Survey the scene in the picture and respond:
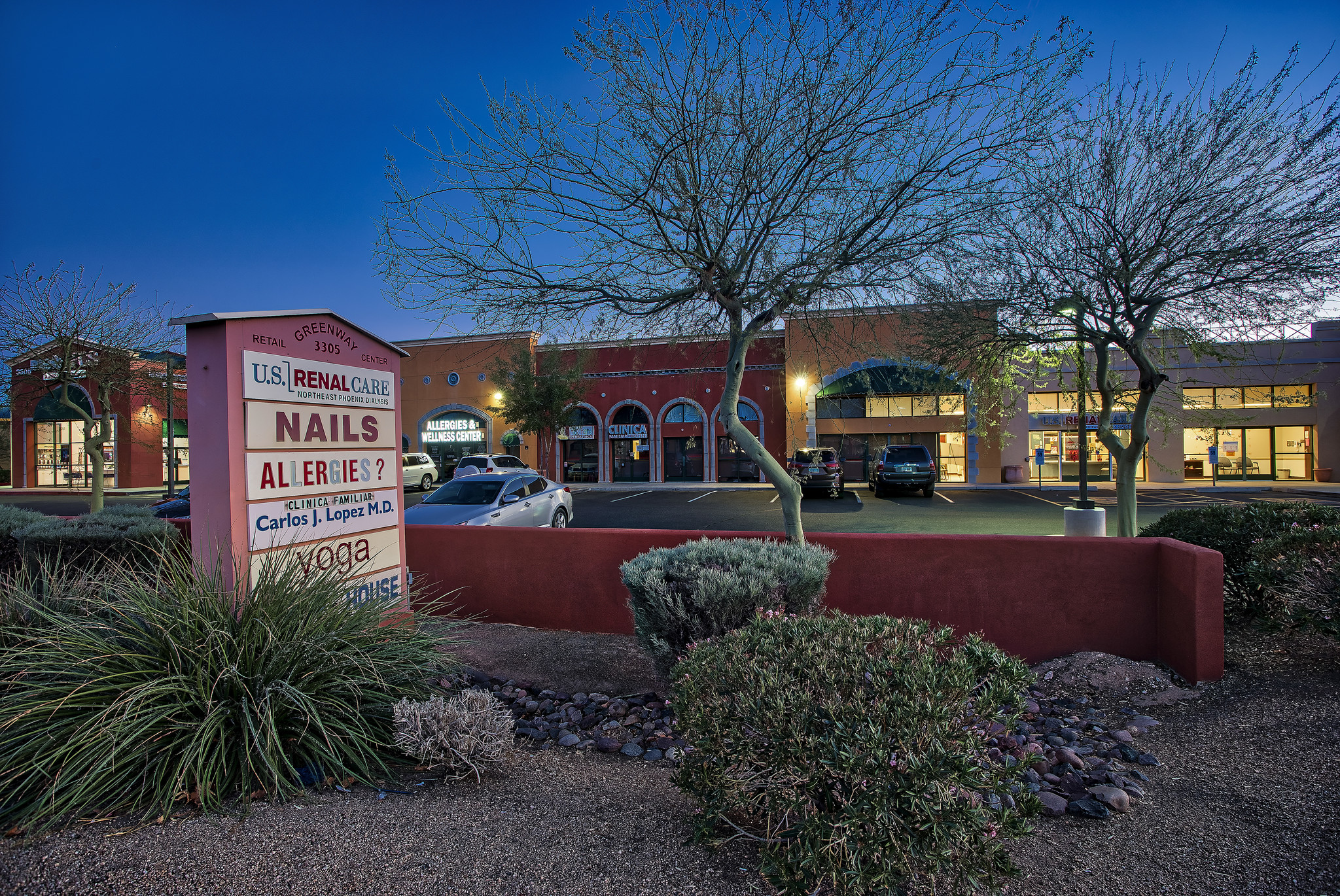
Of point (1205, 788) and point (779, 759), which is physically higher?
point (779, 759)

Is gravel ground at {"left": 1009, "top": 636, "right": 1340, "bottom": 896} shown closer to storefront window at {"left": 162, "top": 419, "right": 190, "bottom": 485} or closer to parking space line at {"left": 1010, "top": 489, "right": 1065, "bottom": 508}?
parking space line at {"left": 1010, "top": 489, "right": 1065, "bottom": 508}

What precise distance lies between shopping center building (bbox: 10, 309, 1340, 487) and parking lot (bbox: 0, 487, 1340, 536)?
107 inches

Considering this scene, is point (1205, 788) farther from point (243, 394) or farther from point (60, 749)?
point (243, 394)

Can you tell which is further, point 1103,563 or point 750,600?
point 1103,563

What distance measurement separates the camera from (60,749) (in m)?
2.54

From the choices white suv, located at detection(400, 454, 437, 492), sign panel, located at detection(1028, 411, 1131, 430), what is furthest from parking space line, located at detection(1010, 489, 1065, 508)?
white suv, located at detection(400, 454, 437, 492)

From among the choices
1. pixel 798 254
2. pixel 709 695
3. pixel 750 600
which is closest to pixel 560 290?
pixel 798 254

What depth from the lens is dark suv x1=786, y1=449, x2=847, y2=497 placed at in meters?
20.9

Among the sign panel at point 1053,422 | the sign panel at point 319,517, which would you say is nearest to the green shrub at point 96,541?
the sign panel at point 319,517

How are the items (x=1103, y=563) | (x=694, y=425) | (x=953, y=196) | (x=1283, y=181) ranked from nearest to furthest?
→ (x=1103, y=563) → (x=953, y=196) → (x=1283, y=181) → (x=694, y=425)

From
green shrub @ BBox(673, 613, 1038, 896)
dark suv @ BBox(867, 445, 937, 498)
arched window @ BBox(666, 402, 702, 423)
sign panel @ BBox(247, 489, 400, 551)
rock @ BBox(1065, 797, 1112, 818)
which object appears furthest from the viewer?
arched window @ BBox(666, 402, 702, 423)

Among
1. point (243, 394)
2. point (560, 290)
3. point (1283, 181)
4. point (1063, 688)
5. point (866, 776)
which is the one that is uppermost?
point (1283, 181)

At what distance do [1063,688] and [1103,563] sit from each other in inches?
43.9

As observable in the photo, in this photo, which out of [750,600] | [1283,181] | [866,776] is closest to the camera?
[866,776]
